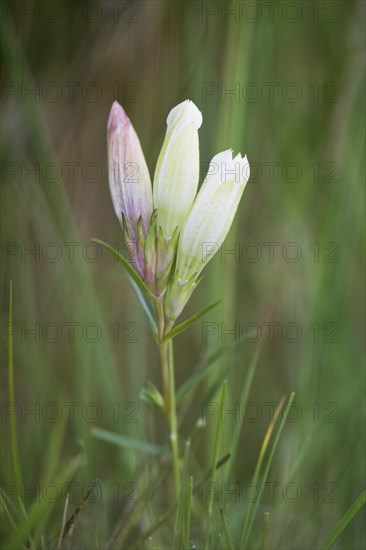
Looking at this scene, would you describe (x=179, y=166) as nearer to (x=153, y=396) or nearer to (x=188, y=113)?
(x=188, y=113)

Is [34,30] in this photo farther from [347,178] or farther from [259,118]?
[347,178]

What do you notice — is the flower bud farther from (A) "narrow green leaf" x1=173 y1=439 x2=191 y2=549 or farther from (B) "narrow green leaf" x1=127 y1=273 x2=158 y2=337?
A: (A) "narrow green leaf" x1=173 y1=439 x2=191 y2=549

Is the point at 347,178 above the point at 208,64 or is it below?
Answer: below

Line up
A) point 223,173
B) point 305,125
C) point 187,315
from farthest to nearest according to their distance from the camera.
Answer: point 187,315 < point 305,125 < point 223,173

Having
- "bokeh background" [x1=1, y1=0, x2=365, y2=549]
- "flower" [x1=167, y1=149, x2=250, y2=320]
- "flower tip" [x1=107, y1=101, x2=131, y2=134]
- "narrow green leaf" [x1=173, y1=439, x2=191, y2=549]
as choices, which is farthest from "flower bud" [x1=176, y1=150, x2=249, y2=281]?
"bokeh background" [x1=1, y1=0, x2=365, y2=549]

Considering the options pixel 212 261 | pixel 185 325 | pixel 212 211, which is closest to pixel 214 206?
pixel 212 211

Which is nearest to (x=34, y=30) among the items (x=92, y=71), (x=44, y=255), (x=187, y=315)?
(x=92, y=71)
